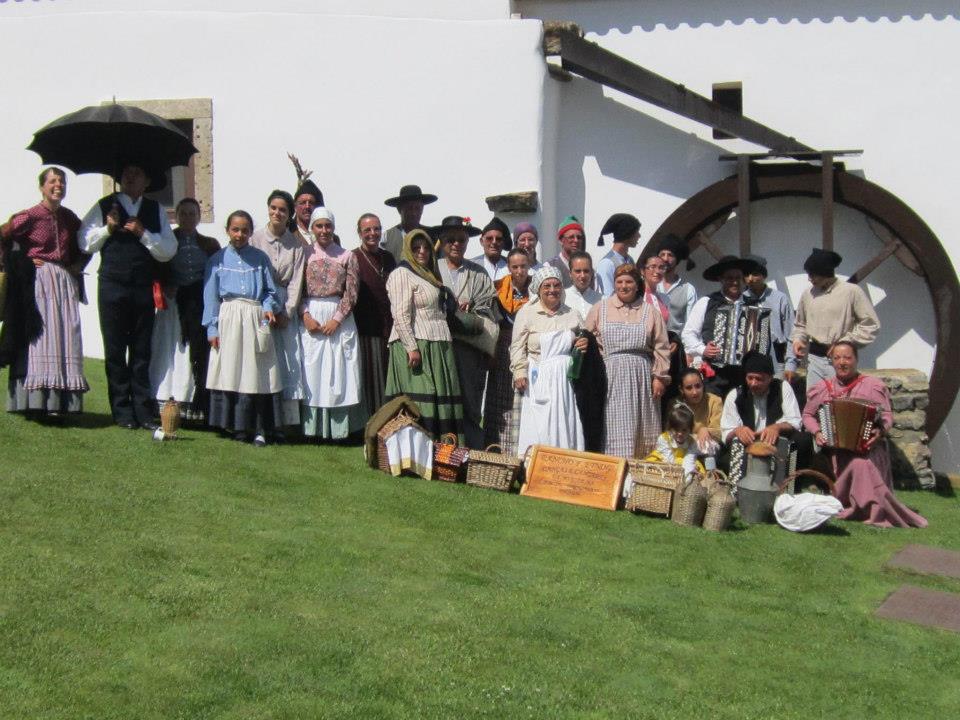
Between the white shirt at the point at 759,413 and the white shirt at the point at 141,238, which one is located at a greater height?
the white shirt at the point at 141,238

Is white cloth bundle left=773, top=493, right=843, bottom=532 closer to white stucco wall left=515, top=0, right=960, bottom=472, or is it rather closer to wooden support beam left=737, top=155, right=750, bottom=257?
wooden support beam left=737, top=155, right=750, bottom=257

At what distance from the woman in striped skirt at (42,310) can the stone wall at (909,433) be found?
5267 mm

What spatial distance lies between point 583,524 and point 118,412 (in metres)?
2.92

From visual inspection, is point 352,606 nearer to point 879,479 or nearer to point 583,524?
point 583,524

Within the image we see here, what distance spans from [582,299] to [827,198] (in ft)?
8.55

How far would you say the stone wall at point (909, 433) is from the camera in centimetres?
914

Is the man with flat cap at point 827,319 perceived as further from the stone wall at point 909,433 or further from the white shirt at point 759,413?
the stone wall at point 909,433

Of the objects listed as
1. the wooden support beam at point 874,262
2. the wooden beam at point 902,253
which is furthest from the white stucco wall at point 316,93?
the wooden beam at point 902,253

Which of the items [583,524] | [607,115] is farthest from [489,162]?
[583,524]

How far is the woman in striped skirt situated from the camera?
306 inches

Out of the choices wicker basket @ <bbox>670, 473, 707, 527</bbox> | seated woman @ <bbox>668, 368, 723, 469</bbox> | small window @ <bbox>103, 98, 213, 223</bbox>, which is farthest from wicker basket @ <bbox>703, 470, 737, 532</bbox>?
small window @ <bbox>103, 98, 213, 223</bbox>

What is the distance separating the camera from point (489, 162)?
33.3ft

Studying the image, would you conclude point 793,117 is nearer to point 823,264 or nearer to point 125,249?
point 823,264

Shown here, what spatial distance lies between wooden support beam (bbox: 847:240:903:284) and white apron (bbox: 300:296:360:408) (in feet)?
13.1
